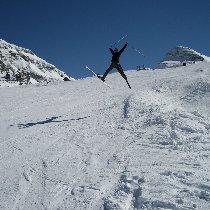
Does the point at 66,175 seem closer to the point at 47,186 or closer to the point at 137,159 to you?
the point at 47,186

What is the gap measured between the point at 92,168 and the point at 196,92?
9423 millimetres

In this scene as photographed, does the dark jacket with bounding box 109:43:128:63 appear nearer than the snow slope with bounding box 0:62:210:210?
No

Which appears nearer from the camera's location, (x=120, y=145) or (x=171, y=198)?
(x=171, y=198)

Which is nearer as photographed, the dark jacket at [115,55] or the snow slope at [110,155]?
the snow slope at [110,155]

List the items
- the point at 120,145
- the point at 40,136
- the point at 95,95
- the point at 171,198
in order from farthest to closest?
the point at 95,95 < the point at 40,136 < the point at 120,145 < the point at 171,198

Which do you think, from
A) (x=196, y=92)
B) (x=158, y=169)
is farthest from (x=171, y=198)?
(x=196, y=92)

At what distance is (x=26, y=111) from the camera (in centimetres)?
1678

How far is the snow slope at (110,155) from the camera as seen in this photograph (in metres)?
7.19

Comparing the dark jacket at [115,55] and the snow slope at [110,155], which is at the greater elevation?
the dark jacket at [115,55]

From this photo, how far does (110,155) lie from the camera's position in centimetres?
958

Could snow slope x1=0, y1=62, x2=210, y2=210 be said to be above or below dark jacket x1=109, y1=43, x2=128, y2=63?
below

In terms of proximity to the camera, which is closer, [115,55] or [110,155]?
[110,155]

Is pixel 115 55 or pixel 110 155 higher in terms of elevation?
pixel 115 55

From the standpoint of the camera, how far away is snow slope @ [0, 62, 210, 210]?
7.19m
